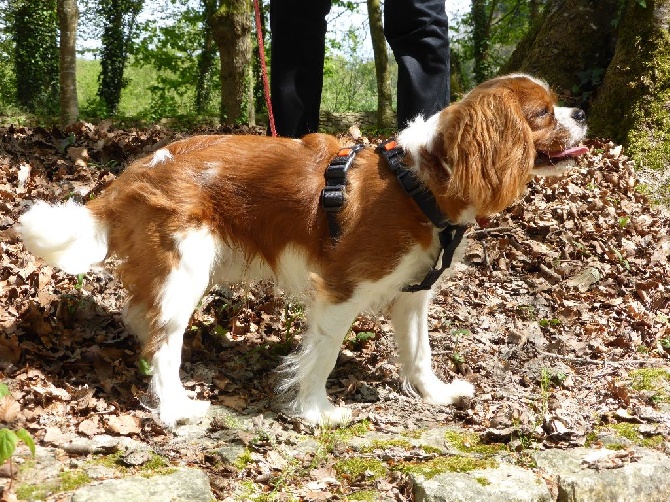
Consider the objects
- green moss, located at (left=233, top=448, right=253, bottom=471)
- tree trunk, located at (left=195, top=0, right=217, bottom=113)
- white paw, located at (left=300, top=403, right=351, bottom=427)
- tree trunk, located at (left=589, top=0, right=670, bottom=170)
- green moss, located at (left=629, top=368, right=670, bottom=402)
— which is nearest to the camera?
green moss, located at (left=233, top=448, right=253, bottom=471)

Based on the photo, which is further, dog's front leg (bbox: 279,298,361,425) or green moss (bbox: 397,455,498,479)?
dog's front leg (bbox: 279,298,361,425)

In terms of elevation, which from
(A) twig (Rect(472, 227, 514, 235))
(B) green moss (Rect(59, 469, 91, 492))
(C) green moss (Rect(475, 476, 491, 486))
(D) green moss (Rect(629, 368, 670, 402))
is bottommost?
(C) green moss (Rect(475, 476, 491, 486))

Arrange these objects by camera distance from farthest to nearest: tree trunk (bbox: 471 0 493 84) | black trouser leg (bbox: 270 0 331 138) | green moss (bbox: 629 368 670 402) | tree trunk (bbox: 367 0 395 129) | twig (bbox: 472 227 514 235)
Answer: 1. tree trunk (bbox: 471 0 493 84)
2. tree trunk (bbox: 367 0 395 129)
3. twig (bbox: 472 227 514 235)
4. black trouser leg (bbox: 270 0 331 138)
5. green moss (bbox: 629 368 670 402)

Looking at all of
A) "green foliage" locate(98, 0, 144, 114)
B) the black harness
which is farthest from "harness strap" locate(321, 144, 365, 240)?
"green foliage" locate(98, 0, 144, 114)

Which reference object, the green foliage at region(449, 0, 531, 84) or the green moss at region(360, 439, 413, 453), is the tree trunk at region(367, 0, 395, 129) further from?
the green moss at region(360, 439, 413, 453)

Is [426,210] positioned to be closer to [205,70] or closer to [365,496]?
[365,496]

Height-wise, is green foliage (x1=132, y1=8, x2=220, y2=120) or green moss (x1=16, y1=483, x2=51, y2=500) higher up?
green foliage (x1=132, y1=8, x2=220, y2=120)

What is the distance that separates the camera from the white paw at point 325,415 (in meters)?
3.58

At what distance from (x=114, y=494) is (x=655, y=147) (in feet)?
18.2

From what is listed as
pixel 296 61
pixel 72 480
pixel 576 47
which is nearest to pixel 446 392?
pixel 72 480

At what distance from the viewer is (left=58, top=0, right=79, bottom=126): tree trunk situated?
8.34 m

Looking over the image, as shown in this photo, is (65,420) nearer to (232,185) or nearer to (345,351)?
(232,185)

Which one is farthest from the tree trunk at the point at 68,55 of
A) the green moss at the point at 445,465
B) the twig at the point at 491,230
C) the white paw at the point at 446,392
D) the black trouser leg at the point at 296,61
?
the green moss at the point at 445,465

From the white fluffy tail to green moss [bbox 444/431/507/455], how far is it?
→ 204 cm
